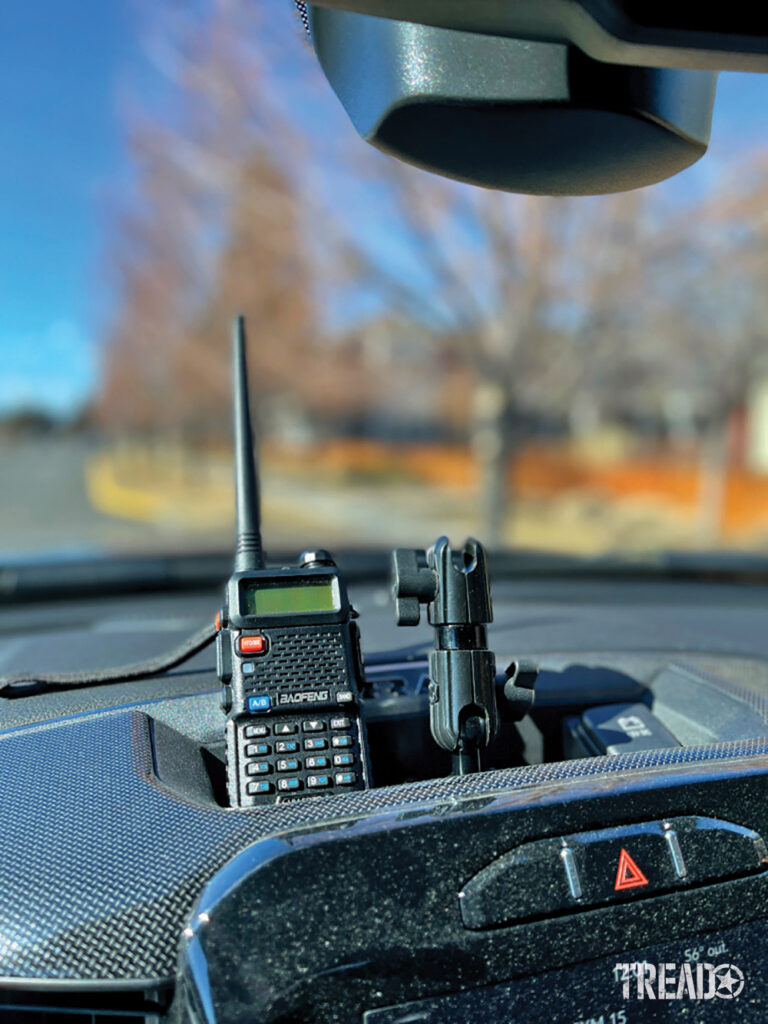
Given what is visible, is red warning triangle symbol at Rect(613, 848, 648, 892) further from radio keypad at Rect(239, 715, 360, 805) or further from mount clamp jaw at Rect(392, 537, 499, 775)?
radio keypad at Rect(239, 715, 360, 805)

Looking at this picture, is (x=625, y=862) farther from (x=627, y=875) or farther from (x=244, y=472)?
(x=244, y=472)

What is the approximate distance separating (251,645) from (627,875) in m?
0.74

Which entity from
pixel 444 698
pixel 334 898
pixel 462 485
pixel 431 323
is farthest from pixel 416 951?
pixel 462 485

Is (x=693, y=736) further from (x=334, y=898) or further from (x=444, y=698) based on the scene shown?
(x=334, y=898)

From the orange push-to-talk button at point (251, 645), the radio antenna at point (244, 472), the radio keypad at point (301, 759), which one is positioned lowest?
the radio keypad at point (301, 759)

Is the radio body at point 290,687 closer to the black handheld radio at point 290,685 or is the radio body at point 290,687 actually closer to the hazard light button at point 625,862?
the black handheld radio at point 290,685

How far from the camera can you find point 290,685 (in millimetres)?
1708

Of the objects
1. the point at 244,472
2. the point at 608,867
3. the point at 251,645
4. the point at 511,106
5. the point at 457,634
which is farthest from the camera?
the point at 244,472

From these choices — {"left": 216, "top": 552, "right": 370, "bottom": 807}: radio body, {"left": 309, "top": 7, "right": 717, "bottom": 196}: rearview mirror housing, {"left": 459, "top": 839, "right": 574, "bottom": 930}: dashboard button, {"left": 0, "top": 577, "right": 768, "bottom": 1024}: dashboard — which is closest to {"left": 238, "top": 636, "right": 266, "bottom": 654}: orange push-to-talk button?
{"left": 216, "top": 552, "right": 370, "bottom": 807}: radio body

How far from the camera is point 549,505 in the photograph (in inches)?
695

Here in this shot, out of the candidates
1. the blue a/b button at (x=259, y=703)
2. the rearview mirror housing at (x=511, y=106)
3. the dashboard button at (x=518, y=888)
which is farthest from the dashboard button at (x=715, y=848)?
the rearview mirror housing at (x=511, y=106)

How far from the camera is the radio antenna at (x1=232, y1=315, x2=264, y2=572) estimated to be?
201cm

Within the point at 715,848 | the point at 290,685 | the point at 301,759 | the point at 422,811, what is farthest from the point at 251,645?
the point at 715,848

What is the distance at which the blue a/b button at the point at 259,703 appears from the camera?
168 cm
